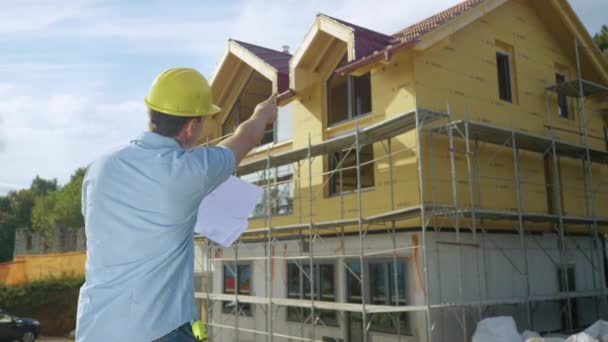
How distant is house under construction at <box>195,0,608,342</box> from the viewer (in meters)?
10.7

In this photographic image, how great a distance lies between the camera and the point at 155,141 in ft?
6.20

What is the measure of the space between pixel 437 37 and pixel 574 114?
252 inches

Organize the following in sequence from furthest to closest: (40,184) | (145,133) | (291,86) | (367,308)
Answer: (40,184) → (291,86) → (367,308) → (145,133)

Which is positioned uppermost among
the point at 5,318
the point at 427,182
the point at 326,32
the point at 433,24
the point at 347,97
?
the point at 326,32

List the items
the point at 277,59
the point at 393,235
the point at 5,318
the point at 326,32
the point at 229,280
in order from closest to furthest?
1. the point at 393,235
2. the point at 326,32
3. the point at 277,59
4. the point at 229,280
5. the point at 5,318

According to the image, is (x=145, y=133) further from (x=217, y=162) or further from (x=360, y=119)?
(x=360, y=119)

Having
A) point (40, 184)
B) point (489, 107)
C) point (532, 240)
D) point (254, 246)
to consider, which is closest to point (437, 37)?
point (489, 107)

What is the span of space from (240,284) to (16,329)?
7.98 m

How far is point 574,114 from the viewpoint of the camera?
14875mm

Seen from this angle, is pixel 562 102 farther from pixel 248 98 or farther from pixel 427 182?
pixel 248 98

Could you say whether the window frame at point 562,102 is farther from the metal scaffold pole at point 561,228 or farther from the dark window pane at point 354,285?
the dark window pane at point 354,285

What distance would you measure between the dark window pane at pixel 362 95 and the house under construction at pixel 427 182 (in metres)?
0.05

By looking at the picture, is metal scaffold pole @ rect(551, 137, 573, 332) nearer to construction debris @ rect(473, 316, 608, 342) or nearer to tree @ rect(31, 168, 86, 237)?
construction debris @ rect(473, 316, 608, 342)

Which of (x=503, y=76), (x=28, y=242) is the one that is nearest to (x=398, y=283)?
(x=503, y=76)
